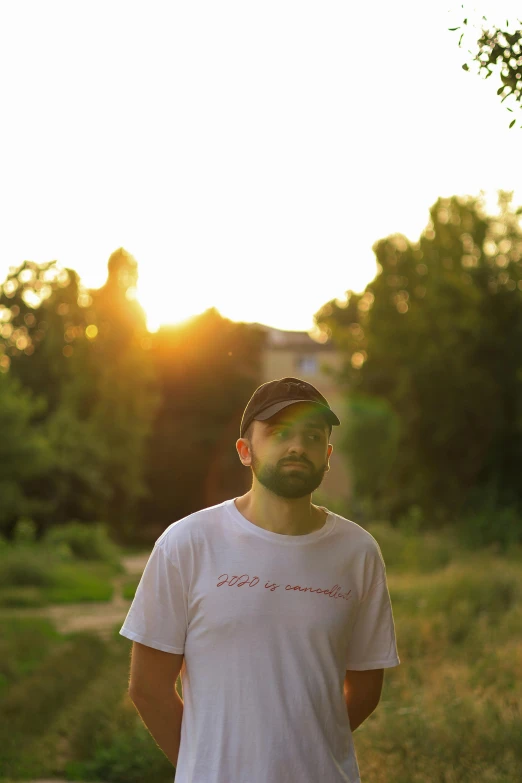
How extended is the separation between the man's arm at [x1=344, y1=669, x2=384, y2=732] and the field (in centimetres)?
277

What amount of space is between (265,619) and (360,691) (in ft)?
2.02

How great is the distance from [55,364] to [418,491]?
72.1 feet

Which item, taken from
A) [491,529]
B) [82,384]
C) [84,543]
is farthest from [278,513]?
[82,384]

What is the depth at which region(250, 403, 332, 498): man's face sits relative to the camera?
10.5ft

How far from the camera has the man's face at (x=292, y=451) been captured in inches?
125

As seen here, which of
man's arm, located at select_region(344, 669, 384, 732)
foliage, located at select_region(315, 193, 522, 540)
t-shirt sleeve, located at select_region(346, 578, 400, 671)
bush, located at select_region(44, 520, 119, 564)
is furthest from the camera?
bush, located at select_region(44, 520, 119, 564)

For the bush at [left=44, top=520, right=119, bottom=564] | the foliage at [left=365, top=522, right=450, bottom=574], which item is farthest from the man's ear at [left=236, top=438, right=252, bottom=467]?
the bush at [left=44, top=520, right=119, bottom=564]

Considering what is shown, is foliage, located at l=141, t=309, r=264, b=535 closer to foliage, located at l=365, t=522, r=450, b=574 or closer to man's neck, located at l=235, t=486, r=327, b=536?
foliage, located at l=365, t=522, r=450, b=574

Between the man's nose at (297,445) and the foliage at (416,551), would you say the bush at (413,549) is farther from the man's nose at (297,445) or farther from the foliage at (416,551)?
A: the man's nose at (297,445)

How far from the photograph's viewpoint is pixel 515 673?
902 cm

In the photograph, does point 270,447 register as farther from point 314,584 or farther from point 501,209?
point 501,209

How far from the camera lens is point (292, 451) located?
10.5 feet

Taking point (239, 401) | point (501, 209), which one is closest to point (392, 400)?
point (501, 209)

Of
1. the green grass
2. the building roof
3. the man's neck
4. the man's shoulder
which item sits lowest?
the green grass
